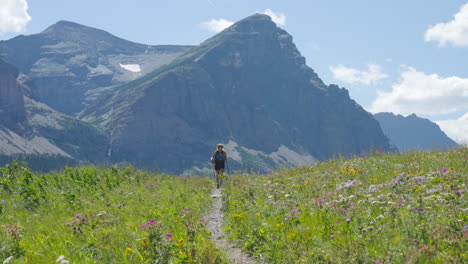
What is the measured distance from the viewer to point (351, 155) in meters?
18.8

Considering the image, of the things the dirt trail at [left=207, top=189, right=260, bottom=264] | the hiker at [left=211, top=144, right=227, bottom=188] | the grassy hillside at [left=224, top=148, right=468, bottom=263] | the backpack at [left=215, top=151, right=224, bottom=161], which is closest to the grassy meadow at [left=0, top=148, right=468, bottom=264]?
the grassy hillside at [left=224, top=148, right=468, bottom=263]

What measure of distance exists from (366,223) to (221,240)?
10.8ft

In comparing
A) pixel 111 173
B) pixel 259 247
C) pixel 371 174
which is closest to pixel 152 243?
pixel 259 247

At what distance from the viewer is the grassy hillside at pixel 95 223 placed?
20.9ft

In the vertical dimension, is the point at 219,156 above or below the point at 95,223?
above

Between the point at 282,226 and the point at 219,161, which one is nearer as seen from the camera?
the point at 282,226

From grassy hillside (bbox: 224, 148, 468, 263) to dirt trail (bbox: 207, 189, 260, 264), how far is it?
21 cm

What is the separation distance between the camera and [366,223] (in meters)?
6.58

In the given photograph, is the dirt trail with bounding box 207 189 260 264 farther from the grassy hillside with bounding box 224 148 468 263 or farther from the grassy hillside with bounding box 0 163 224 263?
the grassy hillside with bounding box 0 163 224 263

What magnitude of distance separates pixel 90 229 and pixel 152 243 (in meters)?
2.20

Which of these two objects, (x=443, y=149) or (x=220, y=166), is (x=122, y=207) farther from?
(x=443, y=149)

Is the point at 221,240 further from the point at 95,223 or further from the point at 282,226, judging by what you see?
the point at 95,223

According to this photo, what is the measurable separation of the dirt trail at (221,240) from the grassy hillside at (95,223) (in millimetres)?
335

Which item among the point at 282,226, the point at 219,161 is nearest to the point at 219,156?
the point at 219,161
